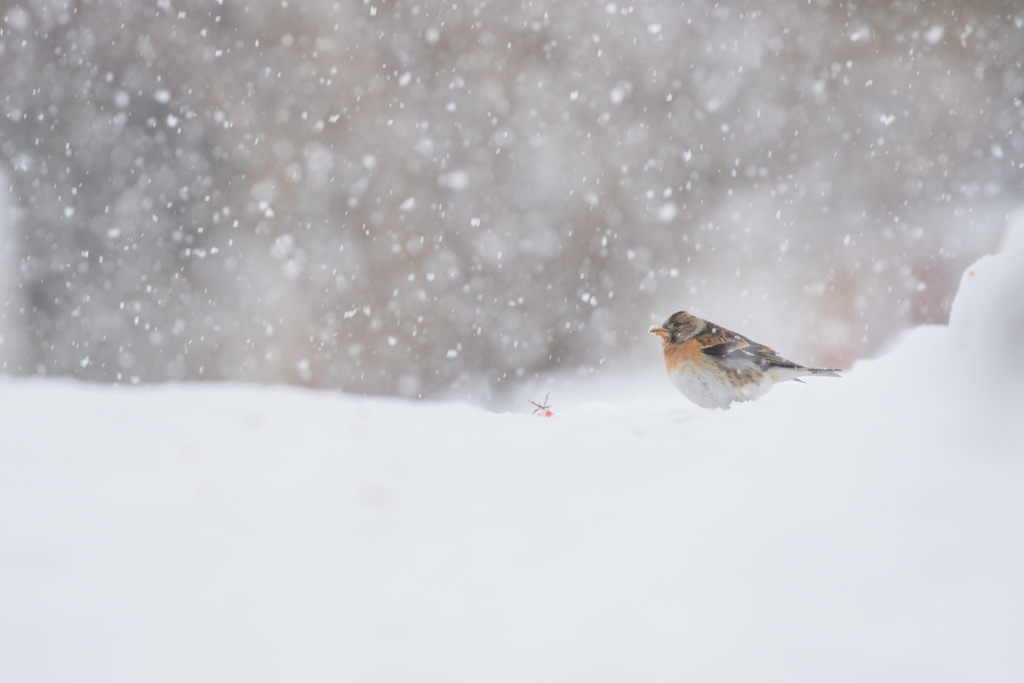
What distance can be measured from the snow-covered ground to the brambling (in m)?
0.94

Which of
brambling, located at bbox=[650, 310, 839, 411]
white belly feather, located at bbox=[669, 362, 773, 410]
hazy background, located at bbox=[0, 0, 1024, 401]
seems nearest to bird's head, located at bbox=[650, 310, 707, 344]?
brambling, located at bbox=[650, 310, 839, 411]

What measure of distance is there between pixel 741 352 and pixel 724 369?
0.11 metres

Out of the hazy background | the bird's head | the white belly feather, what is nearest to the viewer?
the white belly feather

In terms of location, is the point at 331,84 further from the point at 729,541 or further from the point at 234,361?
the point at 729,541

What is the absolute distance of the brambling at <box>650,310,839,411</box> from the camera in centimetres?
248

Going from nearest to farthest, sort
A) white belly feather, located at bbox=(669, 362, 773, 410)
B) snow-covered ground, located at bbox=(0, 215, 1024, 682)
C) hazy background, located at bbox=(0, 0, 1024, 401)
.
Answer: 1. snow-covered ground, located at bbox=(0, 215, 1024, 682)
2. white belly feather, located at bbox=(669, 362, 773, 410)
3. hazy background, located at bbox=(0, 0, 1024, 401)

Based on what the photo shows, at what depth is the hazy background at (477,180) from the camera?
640 cm

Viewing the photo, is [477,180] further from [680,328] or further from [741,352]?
[741,352]

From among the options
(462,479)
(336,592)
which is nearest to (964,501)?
(462,479)

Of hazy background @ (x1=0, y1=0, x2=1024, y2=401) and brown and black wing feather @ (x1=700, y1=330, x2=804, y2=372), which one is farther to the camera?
hazy background @ (x1=0, y1=0, x2=1024, y2=401)

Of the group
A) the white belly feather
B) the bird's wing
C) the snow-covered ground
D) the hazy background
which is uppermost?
the hazy background

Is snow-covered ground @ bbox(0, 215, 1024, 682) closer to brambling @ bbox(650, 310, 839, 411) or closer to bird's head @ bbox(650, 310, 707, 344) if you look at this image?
brambling @ bbox(650, 310, 839, 411)

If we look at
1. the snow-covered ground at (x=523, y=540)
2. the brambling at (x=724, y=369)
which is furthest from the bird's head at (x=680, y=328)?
the snow-covered ground at (x=523, y=540)

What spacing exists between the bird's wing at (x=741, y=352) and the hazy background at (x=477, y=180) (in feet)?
13.1
